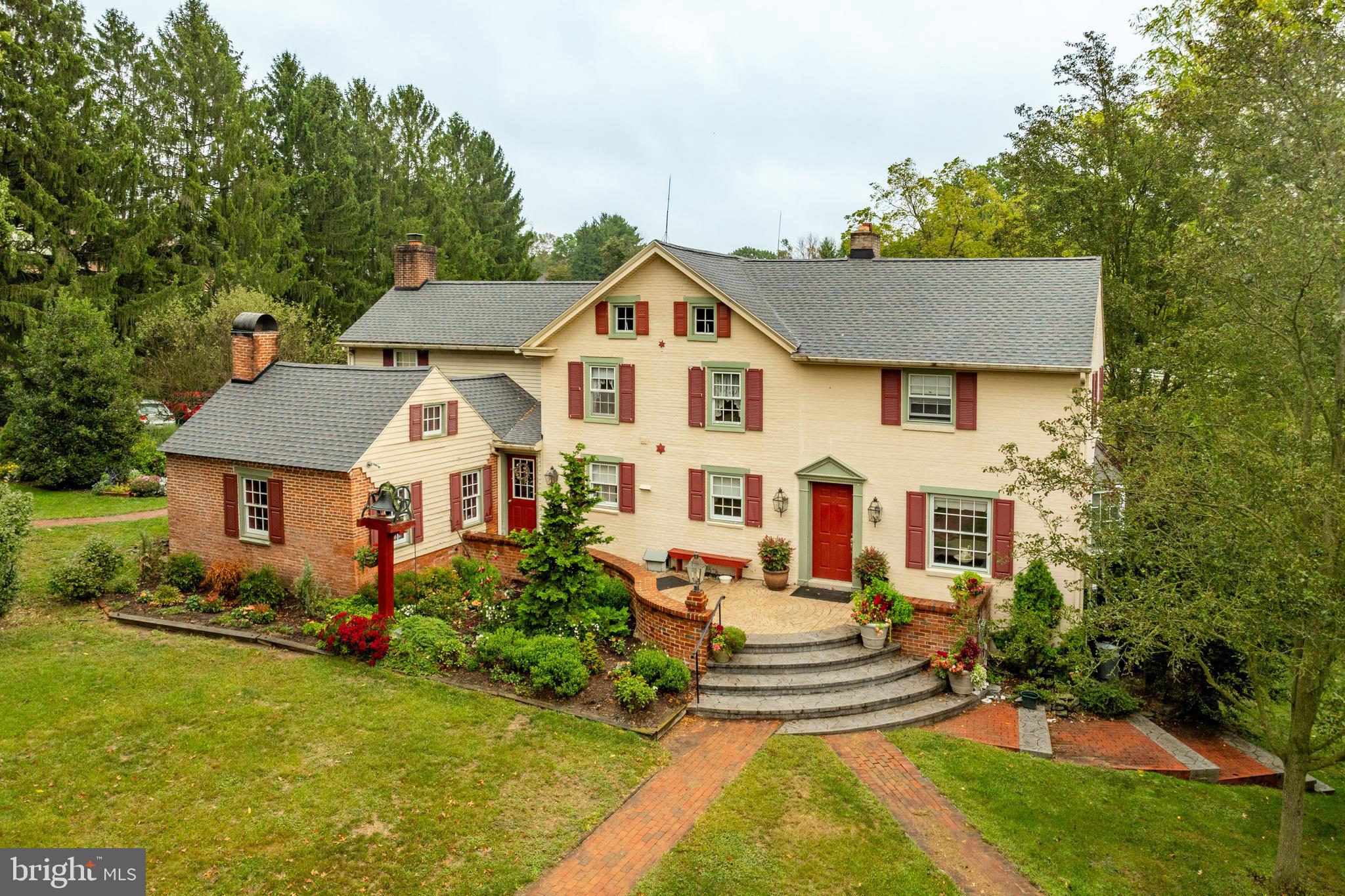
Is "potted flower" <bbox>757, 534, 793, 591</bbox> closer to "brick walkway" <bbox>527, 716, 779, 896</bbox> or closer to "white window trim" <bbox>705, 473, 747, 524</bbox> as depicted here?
"white window trim" <bbox>705, 473, 747, 524</bbox>

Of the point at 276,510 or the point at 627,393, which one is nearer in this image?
the point at 276,510

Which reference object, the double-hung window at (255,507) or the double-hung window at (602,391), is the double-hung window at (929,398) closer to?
the double-hung window at (602,391)

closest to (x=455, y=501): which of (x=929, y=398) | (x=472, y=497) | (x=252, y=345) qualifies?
(x=472, y=497)

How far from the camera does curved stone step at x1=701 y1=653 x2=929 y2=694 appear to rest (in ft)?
50.0

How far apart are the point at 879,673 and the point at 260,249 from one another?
37.4m

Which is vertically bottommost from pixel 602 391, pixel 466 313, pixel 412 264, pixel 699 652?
pixel 699 652

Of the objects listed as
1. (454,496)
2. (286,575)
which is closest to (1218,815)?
(454,496)

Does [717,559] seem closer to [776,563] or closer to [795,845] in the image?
[776,563]

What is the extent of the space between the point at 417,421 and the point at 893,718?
1247 centimetres

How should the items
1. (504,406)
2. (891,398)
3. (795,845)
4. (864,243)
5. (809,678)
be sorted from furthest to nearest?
(504,406) < (864,243) < (891,398) < (809,678) < (795,845)

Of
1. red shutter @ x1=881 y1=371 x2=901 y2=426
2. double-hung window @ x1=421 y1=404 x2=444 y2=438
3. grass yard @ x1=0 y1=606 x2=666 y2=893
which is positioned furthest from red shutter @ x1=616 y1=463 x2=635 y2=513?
grass yard @ x1=0 y1=606 x2=666 y2=893

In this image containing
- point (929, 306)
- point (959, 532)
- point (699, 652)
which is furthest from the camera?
point (929, 306)

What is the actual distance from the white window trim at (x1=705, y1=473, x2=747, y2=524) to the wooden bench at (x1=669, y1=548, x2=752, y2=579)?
0.85 m

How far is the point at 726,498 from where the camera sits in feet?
68.2
